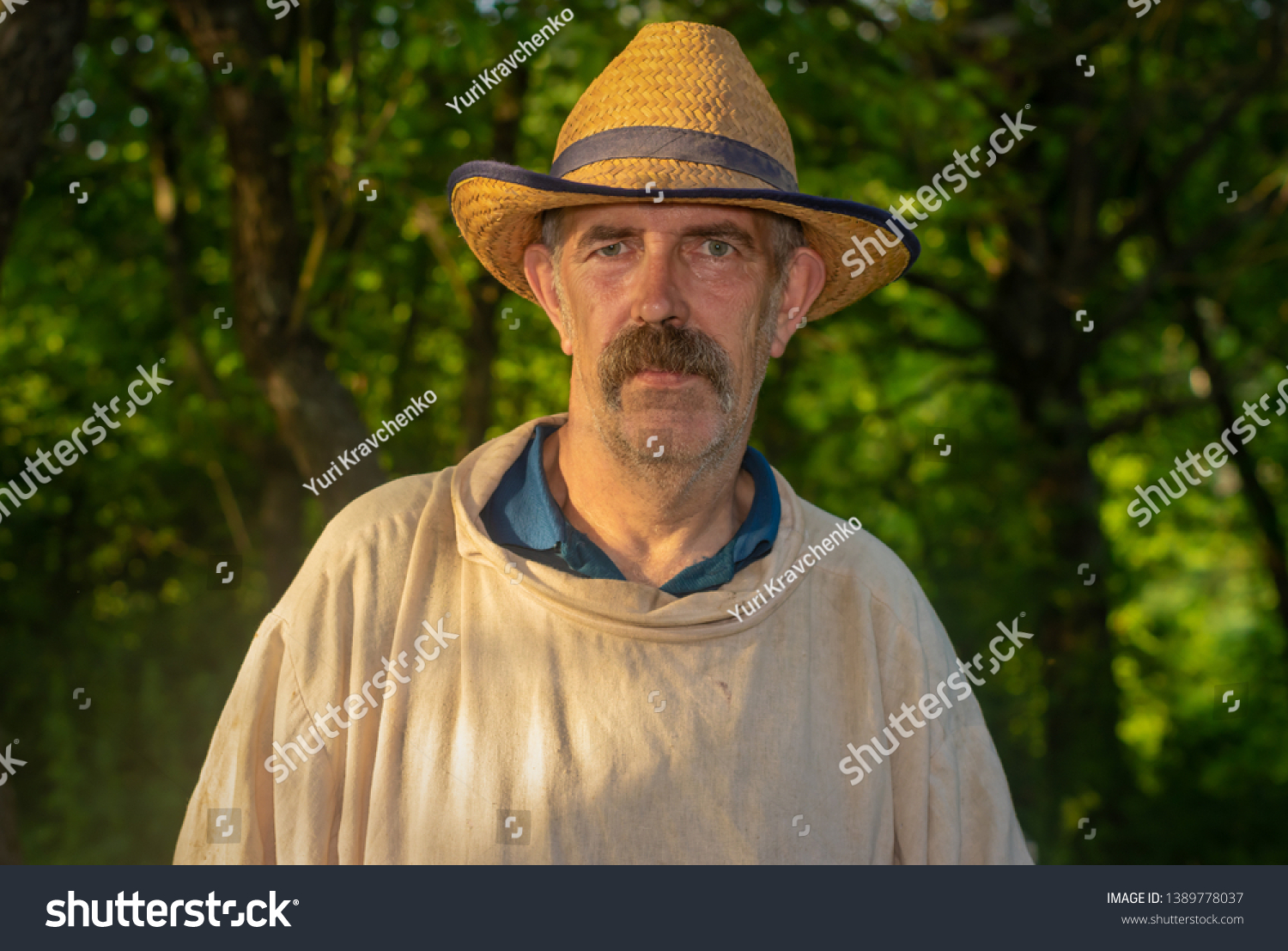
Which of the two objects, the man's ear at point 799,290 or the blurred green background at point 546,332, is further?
the blurred green background at point 546,332

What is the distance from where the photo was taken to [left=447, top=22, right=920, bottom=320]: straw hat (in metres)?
2.55

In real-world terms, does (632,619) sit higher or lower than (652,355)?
lower

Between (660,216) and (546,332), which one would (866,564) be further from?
(546,332)

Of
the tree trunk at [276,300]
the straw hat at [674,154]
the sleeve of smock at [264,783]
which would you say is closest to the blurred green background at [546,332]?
the tree trunk at [276,300]

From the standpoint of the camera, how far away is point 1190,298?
28.9 ft

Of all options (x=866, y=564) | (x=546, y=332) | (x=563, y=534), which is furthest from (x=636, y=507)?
(x=546, y=332)

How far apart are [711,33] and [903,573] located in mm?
1350

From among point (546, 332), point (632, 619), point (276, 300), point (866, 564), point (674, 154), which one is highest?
point (546, 332)

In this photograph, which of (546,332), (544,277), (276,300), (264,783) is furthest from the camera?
(546,332)

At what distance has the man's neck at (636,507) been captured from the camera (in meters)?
2.66

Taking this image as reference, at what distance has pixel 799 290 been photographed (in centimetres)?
299

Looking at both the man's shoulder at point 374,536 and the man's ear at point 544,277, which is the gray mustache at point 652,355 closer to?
the man's ear at point 544,277

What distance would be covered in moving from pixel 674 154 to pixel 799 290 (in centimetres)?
58

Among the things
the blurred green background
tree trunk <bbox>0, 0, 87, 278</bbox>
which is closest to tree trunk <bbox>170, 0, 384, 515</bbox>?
the blurred green background
